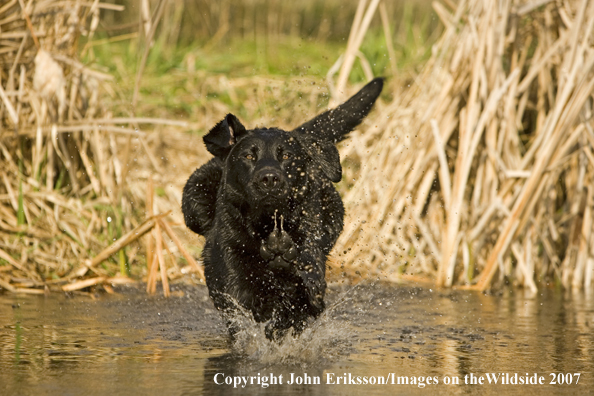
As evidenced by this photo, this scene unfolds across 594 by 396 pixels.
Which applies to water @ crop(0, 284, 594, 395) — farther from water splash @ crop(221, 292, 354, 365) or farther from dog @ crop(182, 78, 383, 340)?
dog @ crop(182, 78, 383, 340)

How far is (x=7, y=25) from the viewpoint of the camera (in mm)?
5238

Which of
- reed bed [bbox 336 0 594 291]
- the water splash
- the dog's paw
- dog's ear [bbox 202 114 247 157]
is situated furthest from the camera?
reed bed [bbox 336 0 594 291]

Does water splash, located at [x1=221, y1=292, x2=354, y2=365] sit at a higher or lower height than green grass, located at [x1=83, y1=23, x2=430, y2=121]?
lower

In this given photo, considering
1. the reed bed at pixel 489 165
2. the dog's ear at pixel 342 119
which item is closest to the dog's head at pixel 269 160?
the dog's ear at pixel 342 119

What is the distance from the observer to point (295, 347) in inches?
129

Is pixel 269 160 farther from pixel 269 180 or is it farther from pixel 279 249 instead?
pixel 279 249

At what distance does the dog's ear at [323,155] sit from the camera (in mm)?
3732

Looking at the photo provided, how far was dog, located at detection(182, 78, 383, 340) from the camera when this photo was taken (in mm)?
3537

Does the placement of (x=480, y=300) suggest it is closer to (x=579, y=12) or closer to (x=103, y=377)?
(x=579, y=12)

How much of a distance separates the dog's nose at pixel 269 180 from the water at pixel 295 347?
1.94ft

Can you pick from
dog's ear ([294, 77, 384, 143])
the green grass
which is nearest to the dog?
dog's ear ([294, 77, 384, 143])

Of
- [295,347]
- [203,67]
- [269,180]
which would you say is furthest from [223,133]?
[203,67]

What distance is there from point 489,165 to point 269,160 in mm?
2357

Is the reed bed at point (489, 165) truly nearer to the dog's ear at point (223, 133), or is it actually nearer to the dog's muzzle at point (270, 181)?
the dog's ear at point (223, 133)
